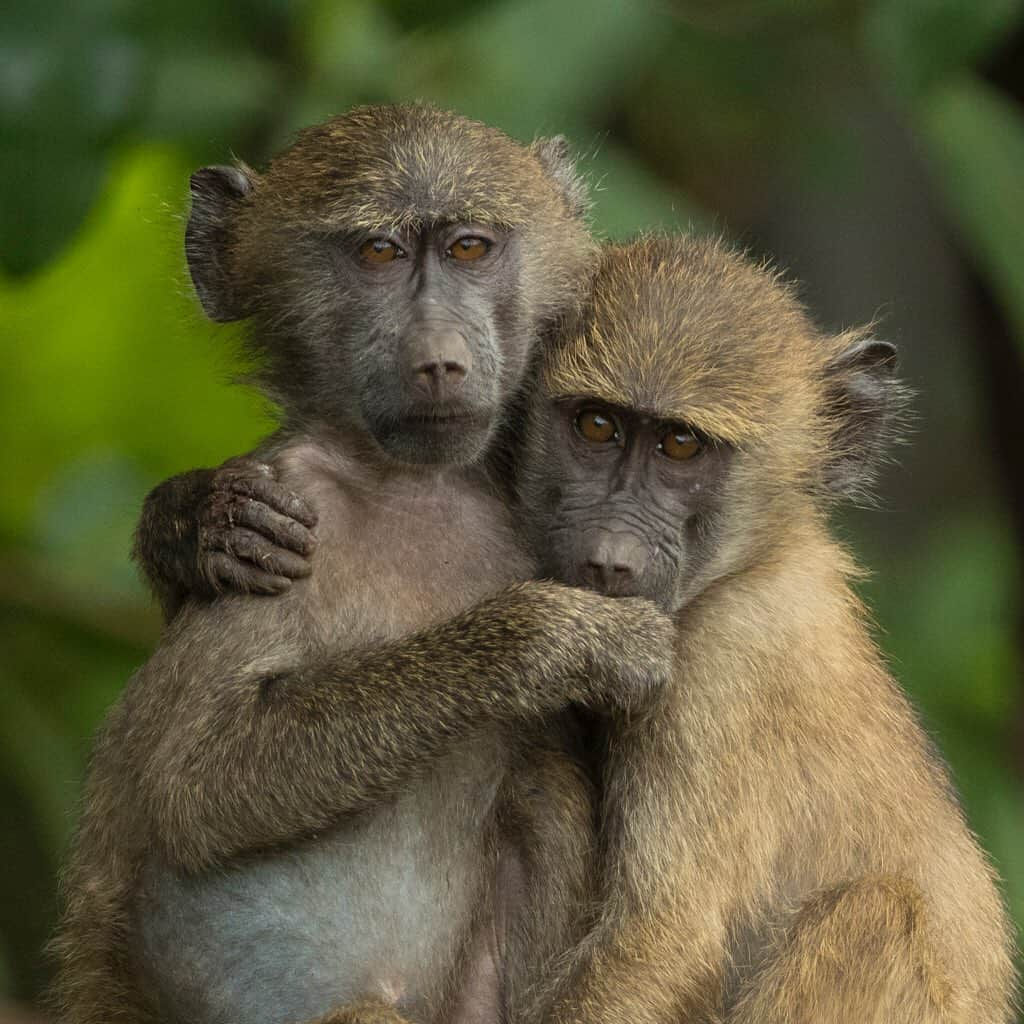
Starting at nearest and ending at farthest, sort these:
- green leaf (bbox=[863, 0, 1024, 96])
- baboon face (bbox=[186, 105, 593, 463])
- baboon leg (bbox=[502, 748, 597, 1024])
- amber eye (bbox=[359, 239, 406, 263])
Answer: baboon leg (bbox=[502, 748, 597, 1024]) < baboon face (bbox=[186, 105, 593, 463]) < amber eye (bbox=[359, 239, 406, 263]) < green leaf (bbox=[863, 0, 1024, 96])

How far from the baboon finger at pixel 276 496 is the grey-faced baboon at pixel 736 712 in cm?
64

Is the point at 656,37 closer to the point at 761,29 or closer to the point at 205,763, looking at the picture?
the point at 761,29

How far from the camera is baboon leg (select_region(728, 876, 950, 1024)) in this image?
436 centimetres

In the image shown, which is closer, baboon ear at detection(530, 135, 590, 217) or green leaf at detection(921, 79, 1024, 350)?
baboon ear at detection(530, 135, 590, 217)

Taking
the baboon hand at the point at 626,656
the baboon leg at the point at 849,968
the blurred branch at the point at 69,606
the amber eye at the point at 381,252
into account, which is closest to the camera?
the baboon hand at the point at 626,656

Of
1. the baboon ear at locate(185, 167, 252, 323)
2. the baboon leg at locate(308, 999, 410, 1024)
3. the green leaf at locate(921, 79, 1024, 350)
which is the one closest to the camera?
the baboon leg at locate(308, 999, 410, 1024)

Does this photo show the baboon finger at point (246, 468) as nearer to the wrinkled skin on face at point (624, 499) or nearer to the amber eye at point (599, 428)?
the wrinkled skin on face at point (624, 499)

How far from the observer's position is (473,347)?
464 cm

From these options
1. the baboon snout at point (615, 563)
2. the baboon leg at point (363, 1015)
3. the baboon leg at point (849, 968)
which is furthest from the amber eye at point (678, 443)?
the baboon leg at point (363, 1015)

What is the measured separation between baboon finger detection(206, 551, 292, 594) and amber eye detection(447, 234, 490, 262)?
104 cm

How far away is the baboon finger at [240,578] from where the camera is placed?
14.5 ft

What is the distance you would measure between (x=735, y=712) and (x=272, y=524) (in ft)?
4.08

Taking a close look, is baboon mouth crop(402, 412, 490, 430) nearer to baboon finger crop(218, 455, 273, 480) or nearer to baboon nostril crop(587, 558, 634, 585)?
baboon finger crop(218, 455, 273, 480)

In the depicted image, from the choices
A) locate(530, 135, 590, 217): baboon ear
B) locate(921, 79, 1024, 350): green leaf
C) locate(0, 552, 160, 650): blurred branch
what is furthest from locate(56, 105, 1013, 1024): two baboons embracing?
locate(921, 79, 1024, 350): green leaf
